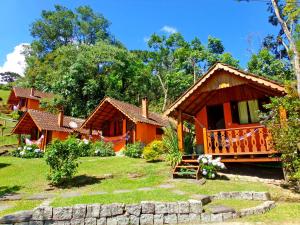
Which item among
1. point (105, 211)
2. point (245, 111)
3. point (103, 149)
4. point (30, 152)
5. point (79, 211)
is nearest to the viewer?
point (79, 211)

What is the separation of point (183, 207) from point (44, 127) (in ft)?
67.1

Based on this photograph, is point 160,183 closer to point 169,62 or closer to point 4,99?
point 169,62

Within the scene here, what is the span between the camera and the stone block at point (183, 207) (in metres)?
7.37

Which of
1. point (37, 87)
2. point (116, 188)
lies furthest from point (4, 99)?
point (116, 188)

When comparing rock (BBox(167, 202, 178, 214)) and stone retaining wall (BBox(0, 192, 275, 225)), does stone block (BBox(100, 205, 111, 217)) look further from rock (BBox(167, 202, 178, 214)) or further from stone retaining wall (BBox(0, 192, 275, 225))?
rock (BBox(167, 202, 178, 214))

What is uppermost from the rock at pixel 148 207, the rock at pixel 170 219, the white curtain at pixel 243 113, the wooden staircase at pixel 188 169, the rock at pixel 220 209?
the white curtain at pixel 243 113

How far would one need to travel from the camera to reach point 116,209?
23.8 feet

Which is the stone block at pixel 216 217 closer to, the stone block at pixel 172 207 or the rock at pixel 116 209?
the stone block at pixel 172 207

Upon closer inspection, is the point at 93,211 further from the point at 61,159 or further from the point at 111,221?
the point at 61,159

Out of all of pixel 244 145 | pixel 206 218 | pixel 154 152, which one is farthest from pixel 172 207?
pixel 154 152

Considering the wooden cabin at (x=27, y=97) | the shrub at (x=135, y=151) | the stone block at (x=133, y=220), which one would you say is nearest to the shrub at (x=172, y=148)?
the shrub at (x=135, y=151)

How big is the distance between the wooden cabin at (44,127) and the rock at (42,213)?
59.5 ft

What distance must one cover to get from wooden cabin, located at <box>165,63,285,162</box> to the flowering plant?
2.04 ft

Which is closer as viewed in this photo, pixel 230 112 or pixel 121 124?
pixel 230 112
